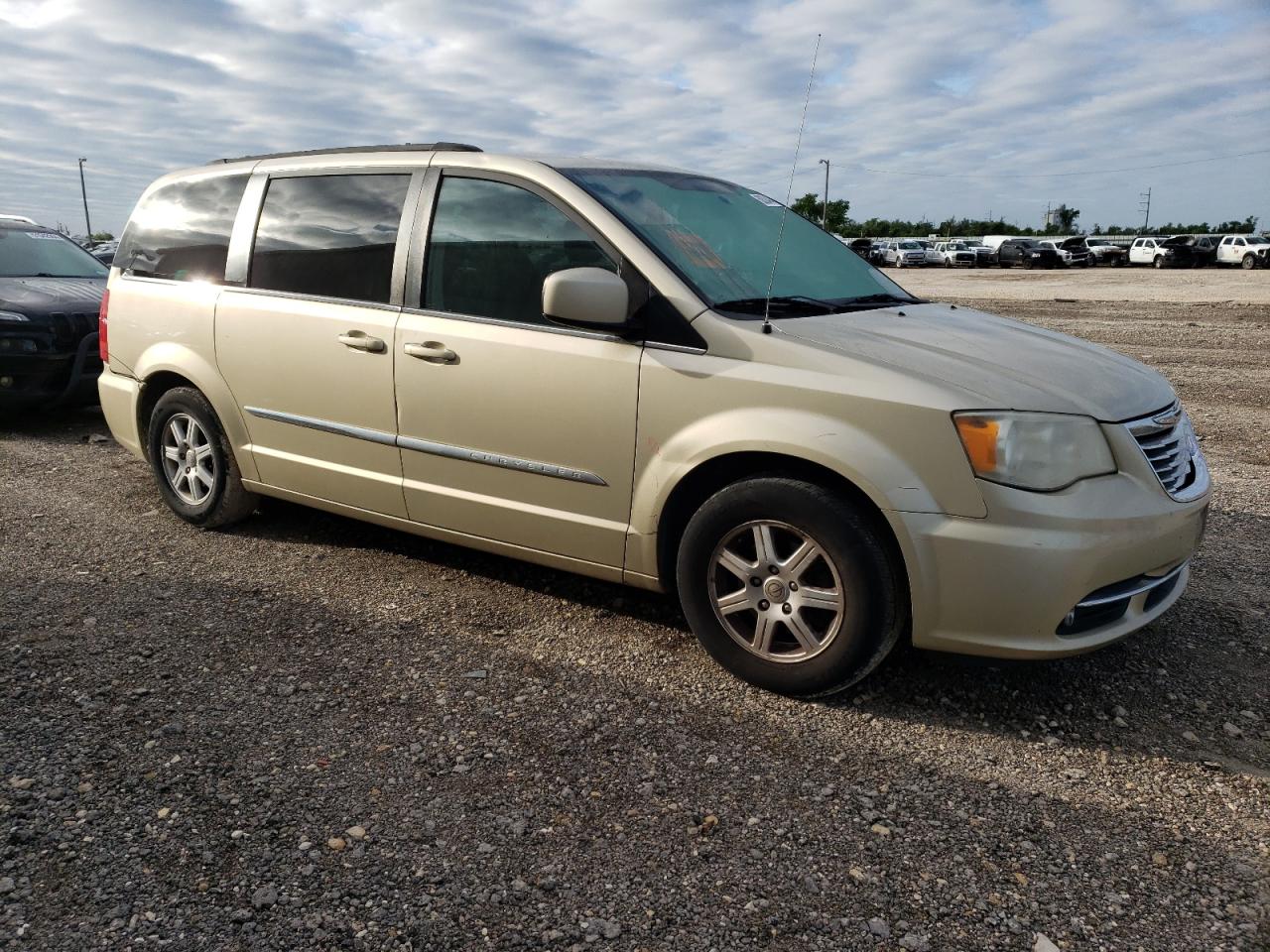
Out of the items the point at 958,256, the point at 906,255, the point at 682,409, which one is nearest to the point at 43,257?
the point at 682,409

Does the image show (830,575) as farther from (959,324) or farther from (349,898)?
(349,898)

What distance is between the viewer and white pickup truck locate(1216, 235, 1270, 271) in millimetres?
38062

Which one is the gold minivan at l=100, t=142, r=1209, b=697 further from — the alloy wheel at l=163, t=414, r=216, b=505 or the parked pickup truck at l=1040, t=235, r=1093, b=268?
the parked pickup truck at l=1040, t=235, r=1093, b=268

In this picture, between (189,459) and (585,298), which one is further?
(189,459)

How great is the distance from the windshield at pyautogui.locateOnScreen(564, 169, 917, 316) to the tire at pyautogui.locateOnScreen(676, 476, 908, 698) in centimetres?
79

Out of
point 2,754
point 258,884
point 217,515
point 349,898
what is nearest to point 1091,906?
point 349,898

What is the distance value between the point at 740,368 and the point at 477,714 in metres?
1.43

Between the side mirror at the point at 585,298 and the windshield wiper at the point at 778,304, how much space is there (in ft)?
1.18

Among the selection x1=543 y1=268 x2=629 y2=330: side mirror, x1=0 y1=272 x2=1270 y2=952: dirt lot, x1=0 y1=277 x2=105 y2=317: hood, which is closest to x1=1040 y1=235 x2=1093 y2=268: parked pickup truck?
x1=0 y1=277 x2=105 y2=317: hood

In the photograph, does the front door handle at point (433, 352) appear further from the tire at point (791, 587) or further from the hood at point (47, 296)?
the hood at point (47, 296)

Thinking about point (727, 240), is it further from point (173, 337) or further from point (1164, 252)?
point (1164, 252)

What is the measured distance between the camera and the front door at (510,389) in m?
3.57

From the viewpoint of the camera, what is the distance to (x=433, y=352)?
3918 millimetres

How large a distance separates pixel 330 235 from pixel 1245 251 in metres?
43.3
